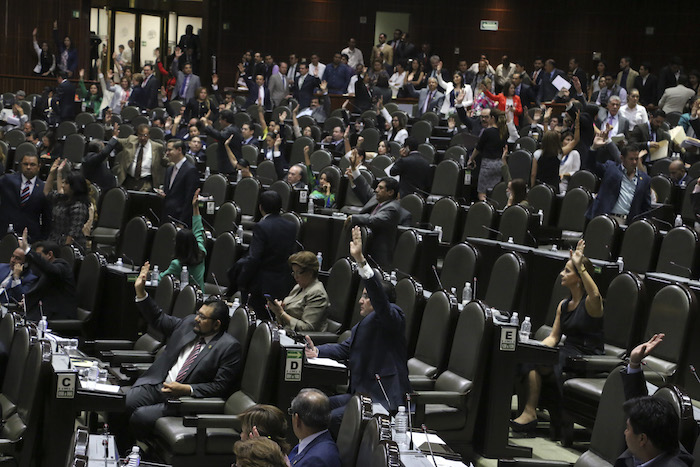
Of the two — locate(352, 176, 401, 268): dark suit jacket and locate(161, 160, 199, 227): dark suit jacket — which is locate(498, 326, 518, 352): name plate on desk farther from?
locate(161, 160, 199, 227): dark suit jacket

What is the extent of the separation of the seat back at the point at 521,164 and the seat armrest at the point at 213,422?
20.6ft

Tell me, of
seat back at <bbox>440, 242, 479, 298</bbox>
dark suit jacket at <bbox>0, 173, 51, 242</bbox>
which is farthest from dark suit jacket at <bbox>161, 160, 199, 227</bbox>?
seat back at <bbox>440, 242, 479, 298</bbox>

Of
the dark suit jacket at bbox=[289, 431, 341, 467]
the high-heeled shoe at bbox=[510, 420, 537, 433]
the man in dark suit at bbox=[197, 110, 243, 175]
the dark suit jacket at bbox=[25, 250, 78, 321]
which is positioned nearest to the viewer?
the dark suit jacket at bbox=[289, 431, 341, 467]

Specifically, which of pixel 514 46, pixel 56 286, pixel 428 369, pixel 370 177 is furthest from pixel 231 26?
pixel 428 369

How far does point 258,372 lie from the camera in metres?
5.43

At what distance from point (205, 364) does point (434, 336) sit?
1334 millimetres

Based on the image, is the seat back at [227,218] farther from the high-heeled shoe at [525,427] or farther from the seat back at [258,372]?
the high-heeled shoe at [525,427]

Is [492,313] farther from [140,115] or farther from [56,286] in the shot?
[140,115]

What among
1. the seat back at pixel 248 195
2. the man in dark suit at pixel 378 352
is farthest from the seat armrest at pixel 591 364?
the seat back at pixel 248 195

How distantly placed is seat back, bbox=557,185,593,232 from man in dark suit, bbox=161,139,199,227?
350 centimetres

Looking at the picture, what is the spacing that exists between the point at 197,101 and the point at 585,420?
34.9ft

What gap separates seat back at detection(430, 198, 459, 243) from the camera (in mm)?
9234

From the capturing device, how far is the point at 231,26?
21594mm

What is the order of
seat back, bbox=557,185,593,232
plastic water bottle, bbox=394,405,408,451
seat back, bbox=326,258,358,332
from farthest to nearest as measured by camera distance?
seat back, bbox=557,185,593,232
seat back, bbox=326,258,358,332
plastic water bottle, bbox=394,405,408,451
